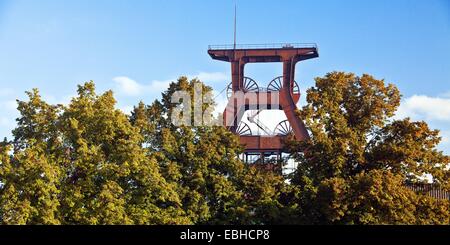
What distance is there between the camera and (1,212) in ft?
78.4

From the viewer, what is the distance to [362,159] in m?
28.6

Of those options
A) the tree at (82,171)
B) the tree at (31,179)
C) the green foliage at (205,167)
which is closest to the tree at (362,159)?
the green foliage at (205,167)

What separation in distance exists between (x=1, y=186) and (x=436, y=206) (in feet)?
55.7

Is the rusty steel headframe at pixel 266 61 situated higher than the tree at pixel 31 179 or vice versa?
the rusty steel headframe at pixel 266 61

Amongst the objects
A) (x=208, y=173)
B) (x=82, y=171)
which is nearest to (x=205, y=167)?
(x=208, y=173)

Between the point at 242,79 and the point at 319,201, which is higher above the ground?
the point at 242,79

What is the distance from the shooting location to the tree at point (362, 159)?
2691 centimetres

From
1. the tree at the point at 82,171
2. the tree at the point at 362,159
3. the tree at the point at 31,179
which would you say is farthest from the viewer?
the tree at the point at 362,159

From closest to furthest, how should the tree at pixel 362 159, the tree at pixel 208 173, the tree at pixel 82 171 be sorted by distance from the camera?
the tree at pixel 82 171 → the tree at pixel 362 159 → the tree at pixel 208 173

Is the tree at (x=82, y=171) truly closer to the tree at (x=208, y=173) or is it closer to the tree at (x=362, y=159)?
the tree at (x=208, y=173)

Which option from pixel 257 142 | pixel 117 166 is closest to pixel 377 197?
pixel 117 166

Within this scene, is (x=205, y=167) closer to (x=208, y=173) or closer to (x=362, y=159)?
(x=208, y=173)
